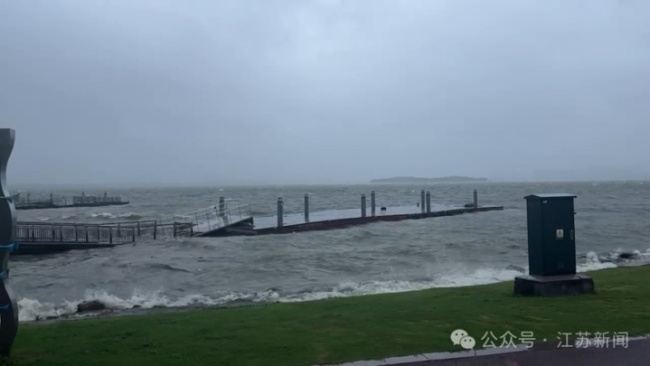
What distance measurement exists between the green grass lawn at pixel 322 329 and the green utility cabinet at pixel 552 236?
0.64 meters

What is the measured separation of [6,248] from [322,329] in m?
3.57

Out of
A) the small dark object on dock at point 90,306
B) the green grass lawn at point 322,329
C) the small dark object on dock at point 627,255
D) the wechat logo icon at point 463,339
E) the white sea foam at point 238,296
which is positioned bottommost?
the small dark object on dock at point 627,255

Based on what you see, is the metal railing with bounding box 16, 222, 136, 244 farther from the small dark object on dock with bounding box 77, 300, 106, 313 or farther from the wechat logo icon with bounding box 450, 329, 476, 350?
the wechat logo icon with bounding box 450, 329, 476, 350

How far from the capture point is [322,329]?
7.15m

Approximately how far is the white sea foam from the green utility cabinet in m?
4.59

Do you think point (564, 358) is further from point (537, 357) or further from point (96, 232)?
point (96, 232)

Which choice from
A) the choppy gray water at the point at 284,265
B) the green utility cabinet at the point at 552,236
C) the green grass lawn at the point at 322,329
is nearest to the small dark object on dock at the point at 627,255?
the choppy gray water at the point at 284,265

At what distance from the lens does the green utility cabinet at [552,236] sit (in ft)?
29.6

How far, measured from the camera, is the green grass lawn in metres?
6.05

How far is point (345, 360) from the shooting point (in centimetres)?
565

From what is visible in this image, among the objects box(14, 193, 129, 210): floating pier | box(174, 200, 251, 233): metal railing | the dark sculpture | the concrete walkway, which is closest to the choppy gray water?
box(174, 200, 251, 233): metal railing

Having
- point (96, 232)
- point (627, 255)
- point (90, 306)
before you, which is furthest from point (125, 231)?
point (627, 255)

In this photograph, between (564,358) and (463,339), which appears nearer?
(564,358)

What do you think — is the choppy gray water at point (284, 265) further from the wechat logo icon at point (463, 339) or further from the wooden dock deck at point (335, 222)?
the wechat logo icon at point (463, 339)
